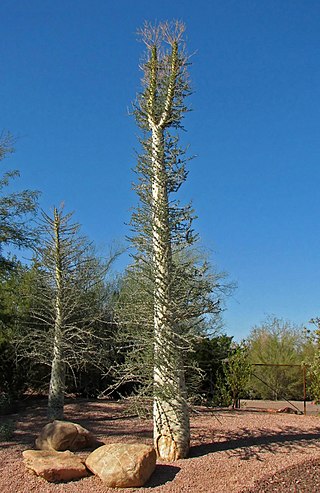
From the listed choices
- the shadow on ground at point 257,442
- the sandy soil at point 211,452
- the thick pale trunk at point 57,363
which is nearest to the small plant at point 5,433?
the sandy soil at point 211,452

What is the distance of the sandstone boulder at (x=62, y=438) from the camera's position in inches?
270

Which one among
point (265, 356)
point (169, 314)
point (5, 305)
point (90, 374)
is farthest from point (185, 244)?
point (265, 356)

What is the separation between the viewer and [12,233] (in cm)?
1051

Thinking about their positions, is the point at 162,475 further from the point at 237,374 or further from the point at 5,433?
the point at 237,374

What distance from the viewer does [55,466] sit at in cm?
581

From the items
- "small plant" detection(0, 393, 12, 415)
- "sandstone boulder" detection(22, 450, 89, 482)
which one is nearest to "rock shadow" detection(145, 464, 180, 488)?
"sandstone boulder" detection(22, 450, 89, 482)

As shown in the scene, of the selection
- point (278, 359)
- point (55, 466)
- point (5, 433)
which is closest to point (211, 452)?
point (55, 466)

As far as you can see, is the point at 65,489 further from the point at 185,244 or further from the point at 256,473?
the point at 185,244

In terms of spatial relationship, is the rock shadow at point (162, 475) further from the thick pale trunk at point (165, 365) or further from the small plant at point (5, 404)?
the small plant at point (5, 404)

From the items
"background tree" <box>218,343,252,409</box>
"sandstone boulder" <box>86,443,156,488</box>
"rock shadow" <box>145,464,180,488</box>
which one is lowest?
"rock shadow" <box>145,464,180,488</box>

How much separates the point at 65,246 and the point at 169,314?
12.0ft

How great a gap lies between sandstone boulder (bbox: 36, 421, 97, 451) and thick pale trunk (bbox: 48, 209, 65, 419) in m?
2.00

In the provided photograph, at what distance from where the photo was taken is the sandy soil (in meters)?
5.55

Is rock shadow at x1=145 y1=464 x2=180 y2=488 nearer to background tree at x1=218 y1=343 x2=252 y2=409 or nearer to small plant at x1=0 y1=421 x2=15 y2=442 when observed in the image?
small plant at x1=0 y1=421 x2=15 y2=442
